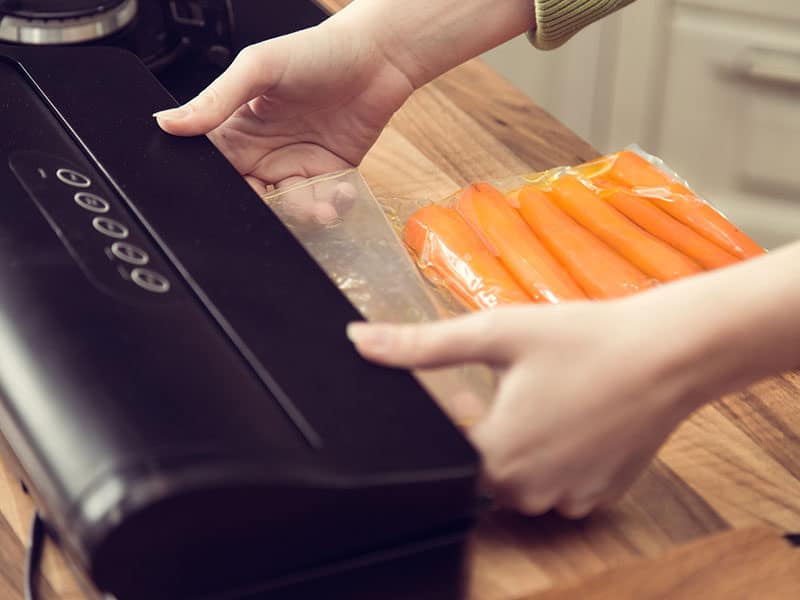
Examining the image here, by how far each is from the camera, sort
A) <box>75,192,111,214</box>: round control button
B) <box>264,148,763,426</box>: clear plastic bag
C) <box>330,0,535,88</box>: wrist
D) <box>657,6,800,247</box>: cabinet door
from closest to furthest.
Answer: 1. <box>75,192,111,214</box>: round control button
2. <box>264,148,763,426</box>: clear plastic bag
3. <box>330,0,535,88</box>: wrist
4. <box>657,6,800,247</box>: cabinet door

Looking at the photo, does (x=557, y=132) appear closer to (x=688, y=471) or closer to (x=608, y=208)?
(x=608, y=208)

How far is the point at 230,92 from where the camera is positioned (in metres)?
0.94

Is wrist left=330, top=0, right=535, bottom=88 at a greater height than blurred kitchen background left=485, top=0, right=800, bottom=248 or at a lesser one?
greater

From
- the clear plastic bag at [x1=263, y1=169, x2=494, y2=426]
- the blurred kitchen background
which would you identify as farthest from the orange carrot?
the blurred kitchen background

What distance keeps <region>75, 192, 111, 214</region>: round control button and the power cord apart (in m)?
0.20

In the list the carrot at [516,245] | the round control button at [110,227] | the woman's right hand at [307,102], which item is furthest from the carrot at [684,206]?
the round control button at [110,227]

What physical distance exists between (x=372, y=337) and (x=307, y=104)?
478 millimetres

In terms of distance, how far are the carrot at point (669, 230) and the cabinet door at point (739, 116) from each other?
3.55 feet

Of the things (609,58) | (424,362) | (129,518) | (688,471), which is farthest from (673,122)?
(129,518)

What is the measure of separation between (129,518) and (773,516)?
441mm

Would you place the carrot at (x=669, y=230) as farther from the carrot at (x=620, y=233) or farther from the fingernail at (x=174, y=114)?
the fingernail at (x=174, y=114)

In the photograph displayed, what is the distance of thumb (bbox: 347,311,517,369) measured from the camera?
631 millimetres

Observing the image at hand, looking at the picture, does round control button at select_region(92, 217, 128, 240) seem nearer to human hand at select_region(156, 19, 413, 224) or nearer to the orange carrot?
human hand at select_region(156, 19, 413, 224)

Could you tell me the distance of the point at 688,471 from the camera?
784 mm
